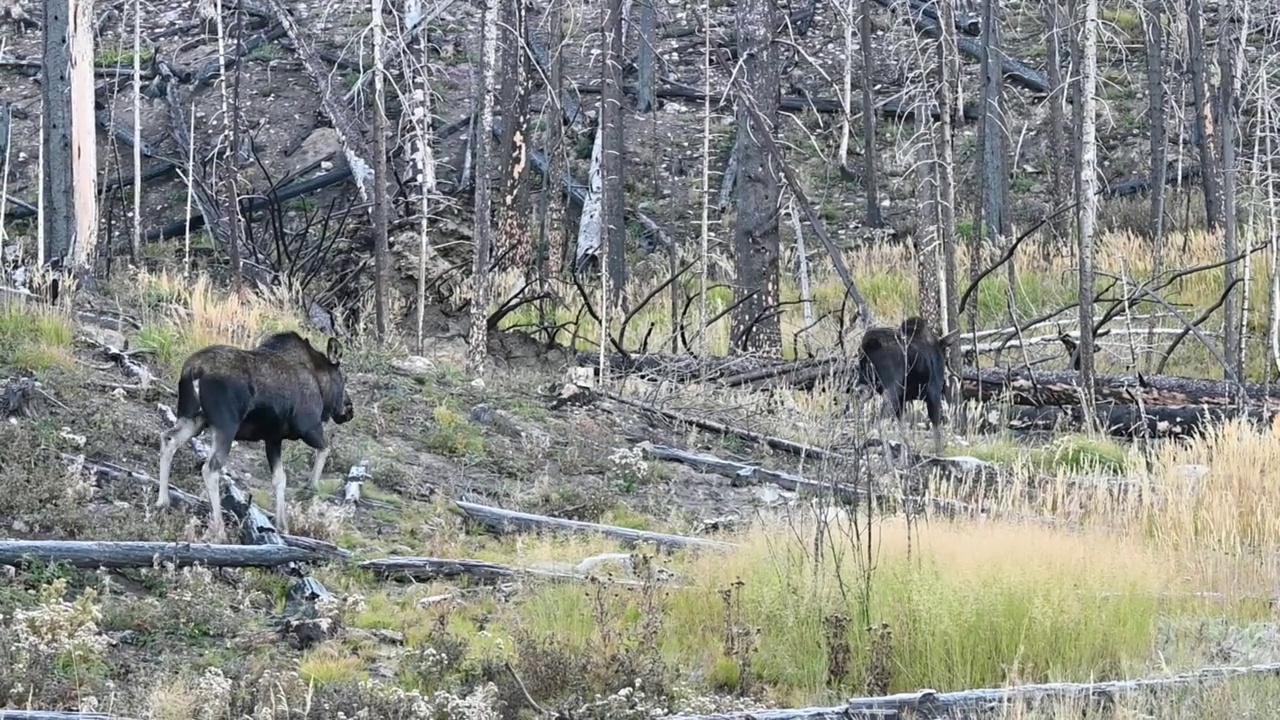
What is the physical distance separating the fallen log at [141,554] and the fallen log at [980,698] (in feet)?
10.4

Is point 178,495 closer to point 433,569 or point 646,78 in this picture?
point 433,569

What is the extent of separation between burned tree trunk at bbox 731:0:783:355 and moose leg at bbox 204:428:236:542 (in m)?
8.89

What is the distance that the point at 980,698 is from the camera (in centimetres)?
653

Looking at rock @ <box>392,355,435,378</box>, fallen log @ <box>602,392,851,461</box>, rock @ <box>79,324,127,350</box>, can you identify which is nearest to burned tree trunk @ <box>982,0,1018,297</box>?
fallen log @ <box>602,392,851,461</box>

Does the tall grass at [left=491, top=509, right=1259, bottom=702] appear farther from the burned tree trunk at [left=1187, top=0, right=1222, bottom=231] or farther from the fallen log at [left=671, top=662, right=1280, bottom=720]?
the burned tree trunk at [left=1187, top=0, right=1222, bottom=231]

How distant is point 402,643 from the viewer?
7.77 metres

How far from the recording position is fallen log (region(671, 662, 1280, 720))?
634cm

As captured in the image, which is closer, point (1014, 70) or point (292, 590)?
point (292, 590)

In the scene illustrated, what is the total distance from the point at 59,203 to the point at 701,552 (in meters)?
9.66

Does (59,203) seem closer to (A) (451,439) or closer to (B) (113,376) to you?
(B) (113,376)

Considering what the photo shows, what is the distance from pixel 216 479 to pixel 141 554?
0.82 metres

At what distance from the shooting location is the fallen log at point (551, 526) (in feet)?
32.2

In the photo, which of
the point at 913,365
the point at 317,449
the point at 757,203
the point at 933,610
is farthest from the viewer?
the point at 757,203

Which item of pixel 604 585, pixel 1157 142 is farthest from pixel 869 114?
pixel 604 585
